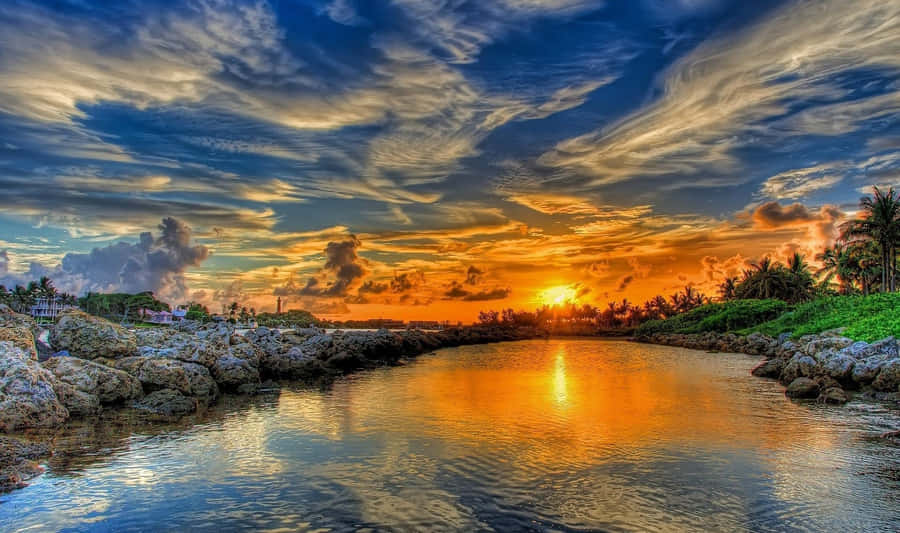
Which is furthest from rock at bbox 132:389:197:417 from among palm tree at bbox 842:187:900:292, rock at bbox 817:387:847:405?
palm tree at bbox 842:187:900:292

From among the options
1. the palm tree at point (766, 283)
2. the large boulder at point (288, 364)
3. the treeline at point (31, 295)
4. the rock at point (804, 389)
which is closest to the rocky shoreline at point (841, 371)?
the rock at point (804, 389)

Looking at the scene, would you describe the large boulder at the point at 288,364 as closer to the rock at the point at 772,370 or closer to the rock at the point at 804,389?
the rock at the point at 804,389

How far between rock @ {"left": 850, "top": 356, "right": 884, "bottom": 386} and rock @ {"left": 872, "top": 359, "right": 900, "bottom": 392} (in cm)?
56

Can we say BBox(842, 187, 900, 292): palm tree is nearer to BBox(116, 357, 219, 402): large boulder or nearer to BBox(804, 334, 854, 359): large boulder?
BBox(804, 334, 854, 359): large boulder

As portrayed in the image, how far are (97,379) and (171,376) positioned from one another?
275cm

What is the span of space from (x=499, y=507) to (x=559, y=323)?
172 metres

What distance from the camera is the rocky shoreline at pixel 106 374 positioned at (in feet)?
53.1

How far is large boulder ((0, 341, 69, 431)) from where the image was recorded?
16.0 m

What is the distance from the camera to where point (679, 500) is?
11.5 m

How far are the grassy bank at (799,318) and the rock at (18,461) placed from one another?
4156cm

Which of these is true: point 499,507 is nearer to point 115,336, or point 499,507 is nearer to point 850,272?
point 115,336

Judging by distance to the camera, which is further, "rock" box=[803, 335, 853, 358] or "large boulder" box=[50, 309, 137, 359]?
"rock" box=[803, 335, 853, 358]

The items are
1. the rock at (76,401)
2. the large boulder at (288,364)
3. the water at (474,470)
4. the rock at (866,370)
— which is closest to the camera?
the water at (474,470)

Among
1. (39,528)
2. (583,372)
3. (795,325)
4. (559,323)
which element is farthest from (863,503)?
(559,323)
